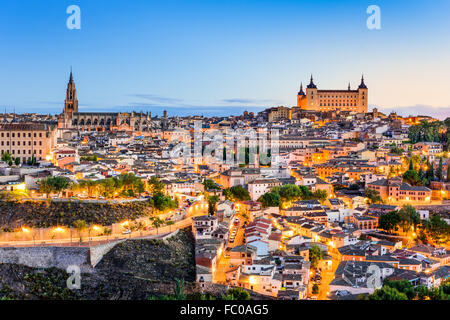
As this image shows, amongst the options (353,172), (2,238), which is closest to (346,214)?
(353,172)

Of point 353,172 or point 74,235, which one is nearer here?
Result: point 74,235

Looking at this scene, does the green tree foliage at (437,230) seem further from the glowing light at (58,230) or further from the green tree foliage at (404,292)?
the glowing light at (58,230)

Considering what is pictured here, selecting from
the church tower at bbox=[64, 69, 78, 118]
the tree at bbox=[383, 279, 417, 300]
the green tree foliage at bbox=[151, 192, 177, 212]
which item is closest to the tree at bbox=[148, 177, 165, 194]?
the green tree foliage at bbox=[151, 192, 177, 212]

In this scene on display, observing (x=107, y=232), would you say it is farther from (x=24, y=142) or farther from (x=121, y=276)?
(x=24, y=142)

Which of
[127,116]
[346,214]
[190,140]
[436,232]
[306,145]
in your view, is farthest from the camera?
[127,116]

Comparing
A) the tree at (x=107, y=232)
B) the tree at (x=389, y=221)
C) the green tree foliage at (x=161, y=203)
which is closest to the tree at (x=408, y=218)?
the tree at (x=389, y=221)

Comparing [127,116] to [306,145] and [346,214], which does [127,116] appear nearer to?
[306,145]
